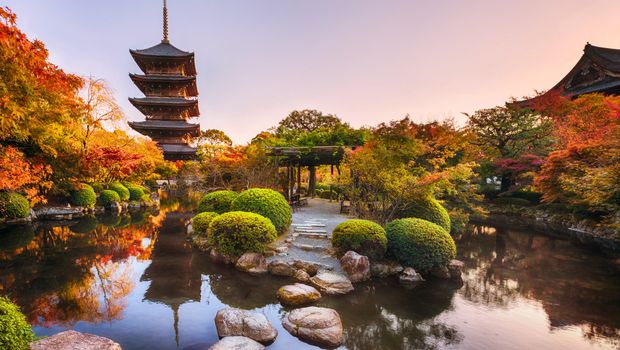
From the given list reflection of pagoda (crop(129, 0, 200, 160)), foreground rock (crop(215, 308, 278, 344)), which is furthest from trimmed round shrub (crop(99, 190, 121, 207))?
foreground rock (crop(215, 308, 278, 344))

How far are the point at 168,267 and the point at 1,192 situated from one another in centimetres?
991

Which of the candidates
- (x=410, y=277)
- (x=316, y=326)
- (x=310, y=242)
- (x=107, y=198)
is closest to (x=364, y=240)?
(x=410, y=277)

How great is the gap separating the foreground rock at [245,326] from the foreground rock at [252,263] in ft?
7.62

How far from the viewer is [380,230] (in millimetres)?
7395

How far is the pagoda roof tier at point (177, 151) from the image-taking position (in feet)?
90.4

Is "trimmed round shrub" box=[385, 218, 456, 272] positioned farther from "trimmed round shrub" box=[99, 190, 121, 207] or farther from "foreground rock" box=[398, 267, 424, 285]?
"trimmed round shrub" box=[99, 190, 121, 207]

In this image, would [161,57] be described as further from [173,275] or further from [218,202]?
[173,275]

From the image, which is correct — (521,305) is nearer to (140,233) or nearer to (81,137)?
(140,233)

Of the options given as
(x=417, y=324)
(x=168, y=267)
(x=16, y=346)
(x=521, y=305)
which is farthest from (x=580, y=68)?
(x=16, y=346)

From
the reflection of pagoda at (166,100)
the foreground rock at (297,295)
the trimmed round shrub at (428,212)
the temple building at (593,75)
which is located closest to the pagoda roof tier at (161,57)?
the reflection of pagoda at (166,100)

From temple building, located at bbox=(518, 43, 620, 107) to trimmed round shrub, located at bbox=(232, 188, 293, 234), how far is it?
61.6 ft

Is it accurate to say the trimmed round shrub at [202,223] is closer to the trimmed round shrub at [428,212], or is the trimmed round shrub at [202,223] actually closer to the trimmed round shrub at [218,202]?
the trimmed round shrub at [218,202]

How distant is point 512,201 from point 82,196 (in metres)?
25.2

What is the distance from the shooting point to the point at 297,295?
5.73 m
